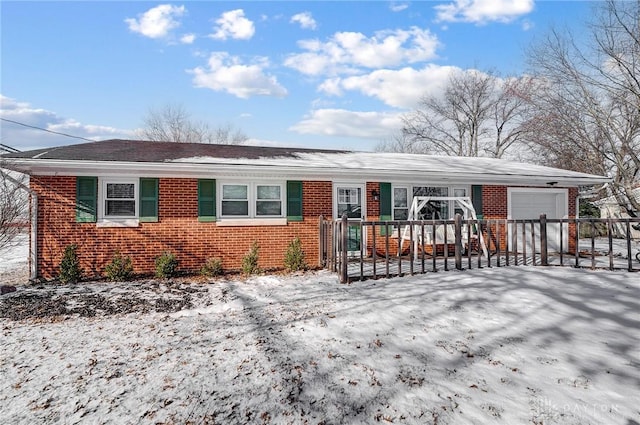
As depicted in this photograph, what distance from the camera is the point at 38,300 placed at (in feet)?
19.9

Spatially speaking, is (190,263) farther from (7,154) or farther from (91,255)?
→ (7,154)

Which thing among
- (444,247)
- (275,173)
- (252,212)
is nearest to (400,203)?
(444,247)

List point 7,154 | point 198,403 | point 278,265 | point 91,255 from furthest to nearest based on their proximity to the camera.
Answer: point 278,265 < point 91,255 < point 7,154 < point 198,403

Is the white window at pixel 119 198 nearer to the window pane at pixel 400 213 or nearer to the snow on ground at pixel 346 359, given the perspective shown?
the snow on ground at pixel 346 359

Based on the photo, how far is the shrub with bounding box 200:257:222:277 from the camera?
26.8ft

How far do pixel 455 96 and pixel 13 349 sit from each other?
34.3 meters

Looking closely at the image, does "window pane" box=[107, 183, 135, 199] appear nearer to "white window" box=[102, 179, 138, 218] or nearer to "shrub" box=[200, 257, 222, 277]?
"white window" box=[102, 179, 138, 218]

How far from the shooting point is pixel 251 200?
9.24 m

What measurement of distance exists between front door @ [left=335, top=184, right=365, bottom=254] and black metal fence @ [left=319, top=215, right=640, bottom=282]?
0.03 metres

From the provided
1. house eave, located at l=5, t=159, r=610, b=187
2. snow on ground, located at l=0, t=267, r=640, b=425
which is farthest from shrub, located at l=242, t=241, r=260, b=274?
snow on ground, located at l=0, t=267, r=640, b=425

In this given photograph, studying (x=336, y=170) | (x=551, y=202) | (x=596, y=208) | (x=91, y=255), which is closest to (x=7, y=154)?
(x=91, y=255)

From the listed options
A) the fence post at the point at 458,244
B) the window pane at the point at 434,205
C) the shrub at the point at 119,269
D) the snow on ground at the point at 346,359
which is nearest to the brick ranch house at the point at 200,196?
the window pane at the point at 434,205

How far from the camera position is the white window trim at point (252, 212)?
29.6ft

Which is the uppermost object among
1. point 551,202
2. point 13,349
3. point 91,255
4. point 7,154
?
point 7,154
